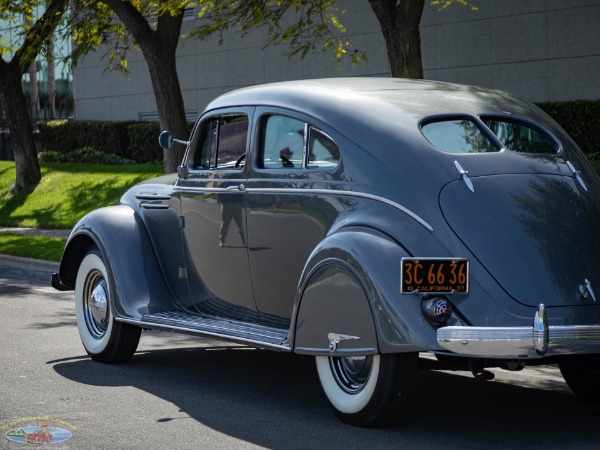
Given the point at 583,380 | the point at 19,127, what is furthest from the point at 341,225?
the point at 19,127

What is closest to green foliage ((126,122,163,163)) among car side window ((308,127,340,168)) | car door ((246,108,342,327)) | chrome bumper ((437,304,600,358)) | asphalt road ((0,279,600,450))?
asphalt road ((0,279,600,450))

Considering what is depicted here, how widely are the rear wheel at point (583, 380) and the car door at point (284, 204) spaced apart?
5.68 ft

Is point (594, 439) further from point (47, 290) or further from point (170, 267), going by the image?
point (47, 290)

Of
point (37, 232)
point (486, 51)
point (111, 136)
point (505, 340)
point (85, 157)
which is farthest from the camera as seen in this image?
point (111, 136)

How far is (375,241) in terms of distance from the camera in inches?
247

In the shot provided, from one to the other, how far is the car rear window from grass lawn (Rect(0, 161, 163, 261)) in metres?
13.3

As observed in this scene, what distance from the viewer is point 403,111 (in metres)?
6.94

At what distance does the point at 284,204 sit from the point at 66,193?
1791cm

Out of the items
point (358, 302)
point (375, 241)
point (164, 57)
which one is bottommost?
point (358, 302)

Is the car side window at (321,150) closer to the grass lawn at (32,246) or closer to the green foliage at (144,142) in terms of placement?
the grass lawn at (32,246)

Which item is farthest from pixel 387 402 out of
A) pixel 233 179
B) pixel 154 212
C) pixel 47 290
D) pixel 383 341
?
pixel 47 290

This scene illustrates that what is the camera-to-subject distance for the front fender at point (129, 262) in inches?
326

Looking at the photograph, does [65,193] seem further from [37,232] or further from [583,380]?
[583,380]

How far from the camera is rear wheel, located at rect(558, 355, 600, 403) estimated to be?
7.19 meters
